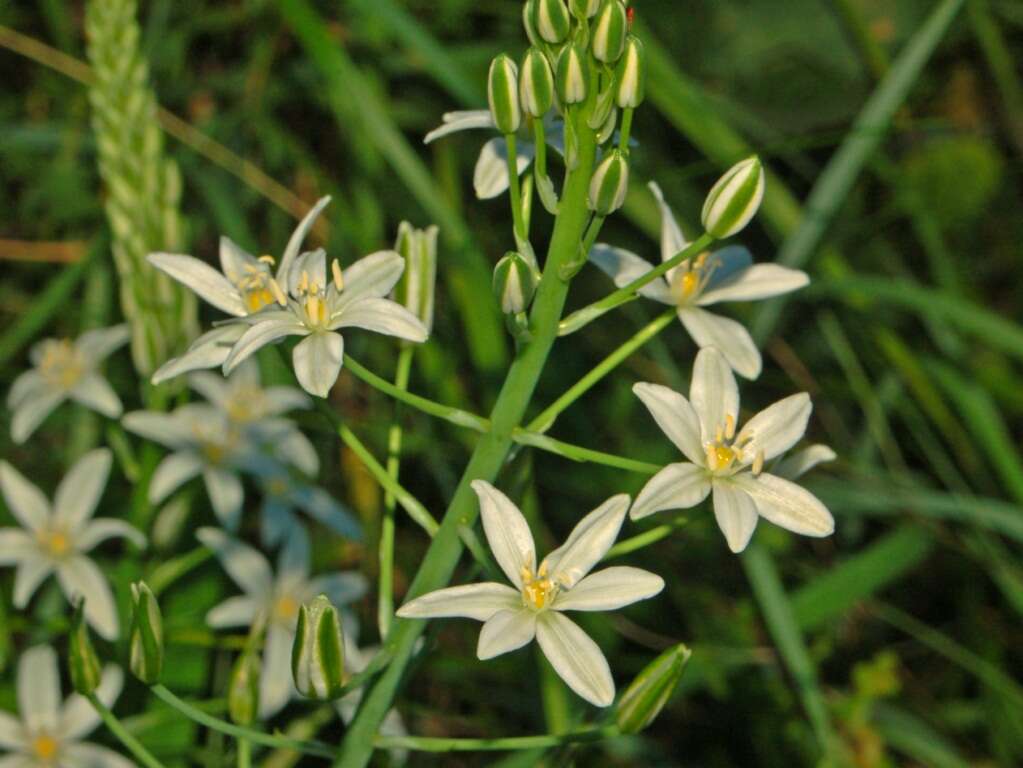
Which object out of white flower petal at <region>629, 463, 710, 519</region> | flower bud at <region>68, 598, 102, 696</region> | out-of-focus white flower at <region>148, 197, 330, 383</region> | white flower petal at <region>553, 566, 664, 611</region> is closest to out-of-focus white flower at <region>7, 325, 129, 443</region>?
out-of-focus white flower at <region>148, 197, 330, 383</region>

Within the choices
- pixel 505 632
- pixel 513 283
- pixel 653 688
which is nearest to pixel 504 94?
pixel 513 283

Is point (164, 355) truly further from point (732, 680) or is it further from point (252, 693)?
point (732, 680)

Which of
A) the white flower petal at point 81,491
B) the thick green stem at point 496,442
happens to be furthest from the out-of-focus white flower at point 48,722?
the thick green stem at point 496,442

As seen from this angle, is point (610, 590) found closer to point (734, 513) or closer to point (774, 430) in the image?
point (734, 513)

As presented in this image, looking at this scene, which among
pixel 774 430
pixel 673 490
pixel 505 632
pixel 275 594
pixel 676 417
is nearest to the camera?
pixel 505 632

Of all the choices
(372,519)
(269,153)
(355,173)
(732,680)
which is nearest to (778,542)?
→ (732,680)

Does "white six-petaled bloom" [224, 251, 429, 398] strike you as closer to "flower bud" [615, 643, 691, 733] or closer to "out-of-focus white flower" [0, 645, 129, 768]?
"flower bud" [615, 643, 691, 733]

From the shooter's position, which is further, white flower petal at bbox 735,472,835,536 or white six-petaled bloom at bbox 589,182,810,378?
white six-petaled bloom at bbox 589,182,810,378
